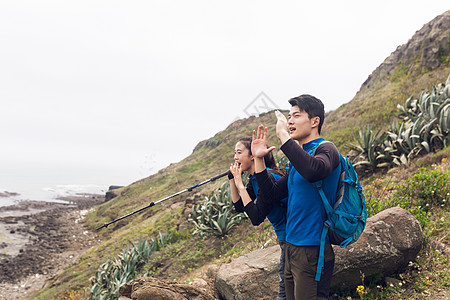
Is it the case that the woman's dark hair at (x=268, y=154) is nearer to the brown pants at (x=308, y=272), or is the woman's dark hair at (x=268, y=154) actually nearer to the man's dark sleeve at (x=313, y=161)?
the man's dark sleeve at (x=313, y=161)

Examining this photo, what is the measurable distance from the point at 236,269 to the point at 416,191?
12.0 feet

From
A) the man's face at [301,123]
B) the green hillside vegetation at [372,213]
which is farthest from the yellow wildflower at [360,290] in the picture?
the man's face at [301,123]

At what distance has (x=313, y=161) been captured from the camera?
1813mm

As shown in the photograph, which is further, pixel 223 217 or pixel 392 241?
pixel 223 217

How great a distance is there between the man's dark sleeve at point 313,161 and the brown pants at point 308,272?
0.56 meters

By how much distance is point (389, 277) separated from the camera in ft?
11.2

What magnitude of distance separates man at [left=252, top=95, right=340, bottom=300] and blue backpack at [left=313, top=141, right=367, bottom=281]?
44 mm

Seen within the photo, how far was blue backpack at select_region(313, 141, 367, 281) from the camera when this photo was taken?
74.4 inches

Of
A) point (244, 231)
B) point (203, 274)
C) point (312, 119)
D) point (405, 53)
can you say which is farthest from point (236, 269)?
point (405, 53)

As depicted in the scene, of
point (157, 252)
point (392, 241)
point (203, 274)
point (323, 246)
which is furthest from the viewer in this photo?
point (157, 252)

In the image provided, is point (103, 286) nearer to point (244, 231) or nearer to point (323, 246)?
point (244, 231)

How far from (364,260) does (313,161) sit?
7.26 feet

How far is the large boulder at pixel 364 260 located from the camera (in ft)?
10.8

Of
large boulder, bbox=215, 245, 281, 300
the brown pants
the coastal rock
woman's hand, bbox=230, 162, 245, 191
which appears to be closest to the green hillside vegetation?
large boulder, bbox=215, 245, 281, 300
